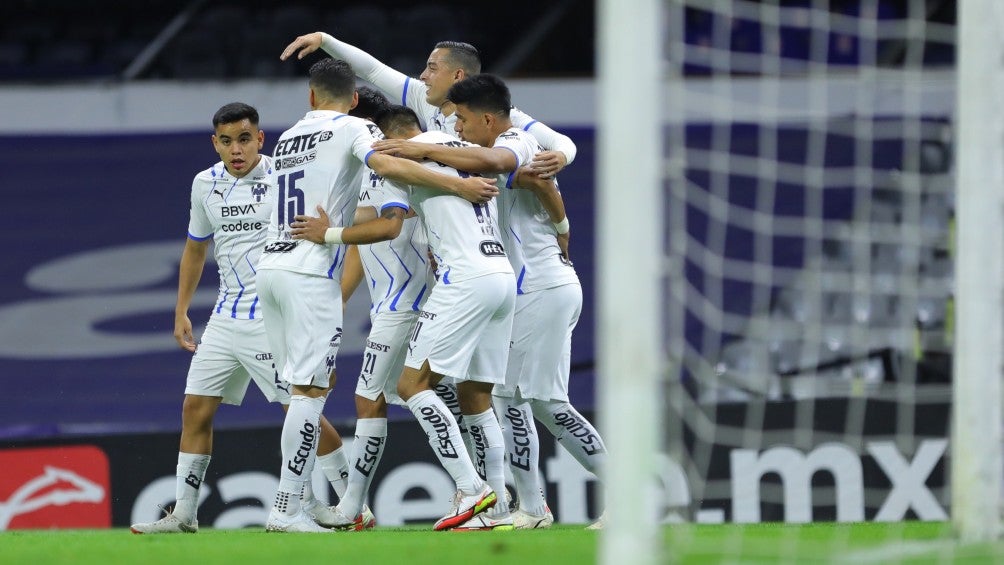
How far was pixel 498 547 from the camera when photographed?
4.77m

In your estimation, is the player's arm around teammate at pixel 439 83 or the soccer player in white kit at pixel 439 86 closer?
the player's arm around teammate at pixel 439 83

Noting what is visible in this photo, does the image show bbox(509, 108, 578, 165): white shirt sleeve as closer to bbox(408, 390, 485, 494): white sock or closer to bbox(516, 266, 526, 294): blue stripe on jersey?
bbox(516, 266, 526, 294): blue stripe on jersey

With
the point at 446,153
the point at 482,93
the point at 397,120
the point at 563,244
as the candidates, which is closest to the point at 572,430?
the point at 563,244

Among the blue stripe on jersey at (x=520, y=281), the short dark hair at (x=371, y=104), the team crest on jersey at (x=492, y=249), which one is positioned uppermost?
the short dark hair at (x=371, y=104)

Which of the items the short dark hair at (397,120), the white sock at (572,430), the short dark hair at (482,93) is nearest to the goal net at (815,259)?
the white sock at (572,430)

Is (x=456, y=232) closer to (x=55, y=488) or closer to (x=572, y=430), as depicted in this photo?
(x=572, y=430)

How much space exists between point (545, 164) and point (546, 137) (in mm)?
430

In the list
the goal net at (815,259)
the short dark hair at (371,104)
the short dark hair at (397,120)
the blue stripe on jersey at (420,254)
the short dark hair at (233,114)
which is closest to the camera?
the short dark hair at (233,114)

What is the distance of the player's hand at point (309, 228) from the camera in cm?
601

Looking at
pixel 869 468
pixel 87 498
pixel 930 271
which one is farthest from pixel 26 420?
pixel 930 271

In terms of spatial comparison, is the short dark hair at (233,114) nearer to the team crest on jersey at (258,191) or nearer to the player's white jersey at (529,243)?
the team crest on jersey at (258,191)

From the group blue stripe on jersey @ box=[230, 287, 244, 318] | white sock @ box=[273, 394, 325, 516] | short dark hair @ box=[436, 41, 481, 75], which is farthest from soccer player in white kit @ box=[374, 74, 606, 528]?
blue stripe on jersey @ box=[230, 287, 244, 318]

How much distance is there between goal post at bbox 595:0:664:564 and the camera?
3.32m

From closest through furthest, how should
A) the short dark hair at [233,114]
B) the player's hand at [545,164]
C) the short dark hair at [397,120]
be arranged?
the player's hand at [545,164]
the short dark hair at [233,114]
the short dark hair at [397,120]
